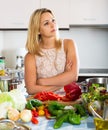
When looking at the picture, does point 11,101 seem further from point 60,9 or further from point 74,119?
point 60,9

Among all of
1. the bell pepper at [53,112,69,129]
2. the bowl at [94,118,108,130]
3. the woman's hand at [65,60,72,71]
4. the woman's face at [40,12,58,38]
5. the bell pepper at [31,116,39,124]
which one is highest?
the woman's face at [40,12,58,38]

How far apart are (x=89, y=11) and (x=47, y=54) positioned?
1.21m

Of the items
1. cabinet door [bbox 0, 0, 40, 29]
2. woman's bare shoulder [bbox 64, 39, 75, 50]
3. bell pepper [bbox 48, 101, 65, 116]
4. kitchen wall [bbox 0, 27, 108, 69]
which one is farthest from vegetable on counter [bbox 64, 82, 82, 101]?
kitchen wall [bbox 0, 27, 108, 69]

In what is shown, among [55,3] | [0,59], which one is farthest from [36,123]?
[55,3]

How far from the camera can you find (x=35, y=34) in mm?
2324

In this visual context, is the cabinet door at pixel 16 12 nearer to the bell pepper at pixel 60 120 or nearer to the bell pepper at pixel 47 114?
the bell pepper at pixel 47 114

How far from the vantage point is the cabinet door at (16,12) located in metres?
3.33

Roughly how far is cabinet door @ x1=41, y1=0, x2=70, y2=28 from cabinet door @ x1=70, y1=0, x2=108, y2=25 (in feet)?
0.23

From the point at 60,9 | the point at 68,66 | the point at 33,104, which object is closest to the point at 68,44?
the point at 68,66

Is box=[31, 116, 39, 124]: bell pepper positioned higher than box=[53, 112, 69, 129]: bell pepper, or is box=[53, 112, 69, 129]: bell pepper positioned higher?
box=[53, 112, 69, 129]: bell pepper

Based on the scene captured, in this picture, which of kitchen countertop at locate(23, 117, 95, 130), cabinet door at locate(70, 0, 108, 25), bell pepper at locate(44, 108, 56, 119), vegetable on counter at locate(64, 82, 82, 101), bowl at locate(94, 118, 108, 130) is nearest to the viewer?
bowl at locate(94, 118, 108, 130)

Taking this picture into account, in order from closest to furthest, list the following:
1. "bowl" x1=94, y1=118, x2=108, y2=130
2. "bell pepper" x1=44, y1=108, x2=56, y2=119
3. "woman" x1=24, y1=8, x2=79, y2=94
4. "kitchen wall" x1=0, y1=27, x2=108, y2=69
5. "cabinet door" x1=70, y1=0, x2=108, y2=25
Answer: "bowl" x1=94, y1=118, x2=108, y2=130 < "bell pepper" x1=44, y1=108, x2=56, y2=119 < "woman" x1=24, y1=8, x2=79, y2=94 < "cabinet door" x1=70, y1=0, x2=108, y2=25 < "kitchen wall" x1=0, y1=27, x2=108, y2=69

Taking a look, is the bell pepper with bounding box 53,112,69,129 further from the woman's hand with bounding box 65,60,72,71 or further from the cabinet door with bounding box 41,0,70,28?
the cabinet door with bounding box 41,0,70,28

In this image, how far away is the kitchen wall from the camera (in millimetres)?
3604
